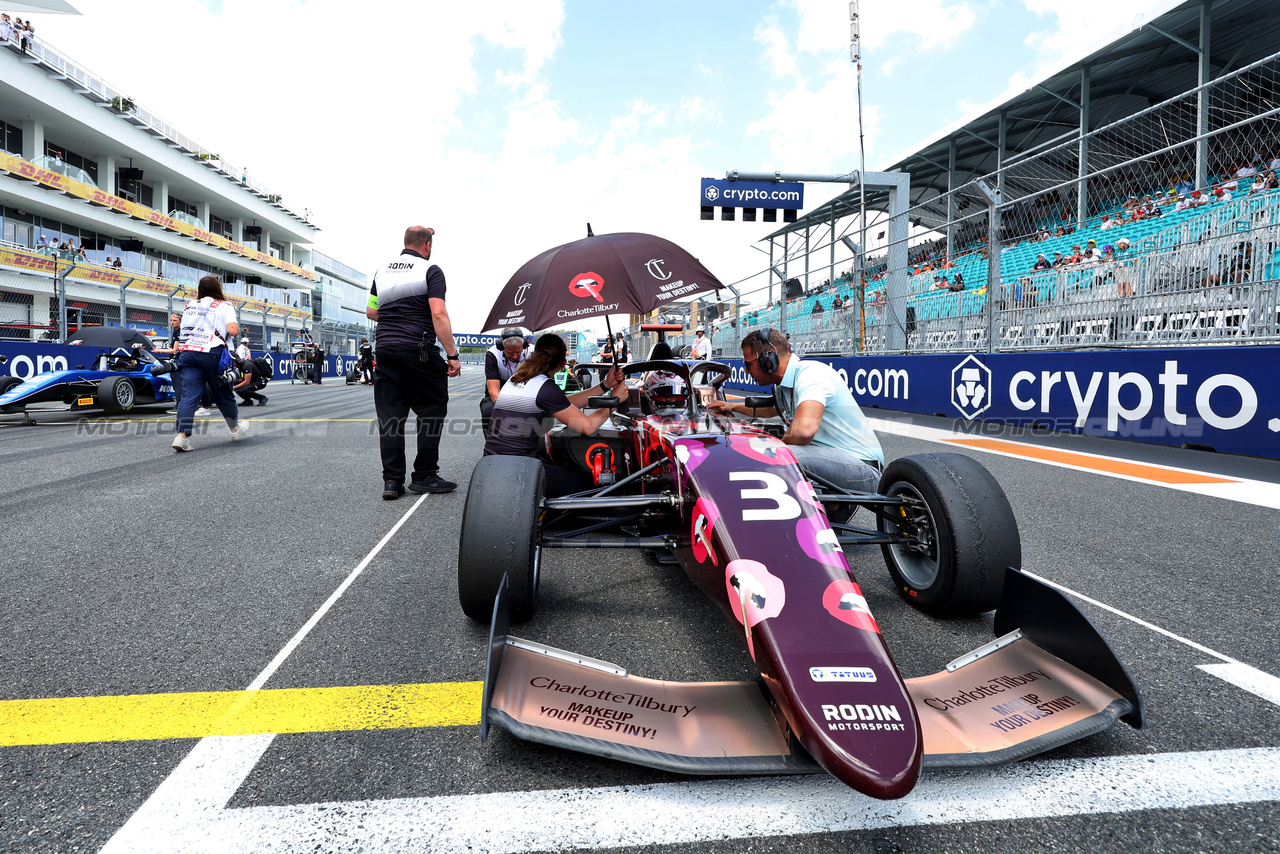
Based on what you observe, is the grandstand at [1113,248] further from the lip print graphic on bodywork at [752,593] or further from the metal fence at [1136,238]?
the lip print graphic on bodywork at [752,593]

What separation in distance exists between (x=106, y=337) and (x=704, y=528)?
13.9m

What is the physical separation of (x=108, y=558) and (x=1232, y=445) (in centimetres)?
777

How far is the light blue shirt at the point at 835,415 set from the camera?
3.07m

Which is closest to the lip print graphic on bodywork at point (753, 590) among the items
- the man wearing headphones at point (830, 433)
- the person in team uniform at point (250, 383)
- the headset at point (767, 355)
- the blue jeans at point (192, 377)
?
the man wearing headphones at point (830, 433)

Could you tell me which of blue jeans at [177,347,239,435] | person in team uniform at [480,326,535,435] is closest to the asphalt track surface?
blue jeans at [177,347,239,435]

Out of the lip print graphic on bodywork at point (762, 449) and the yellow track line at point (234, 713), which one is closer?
the yellow track line at point (234, 713)

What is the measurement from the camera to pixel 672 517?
252cm

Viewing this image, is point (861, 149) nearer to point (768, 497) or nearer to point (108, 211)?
point (768, 497)

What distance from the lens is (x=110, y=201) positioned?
31.2 metres

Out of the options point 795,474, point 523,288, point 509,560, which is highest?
point 523,288

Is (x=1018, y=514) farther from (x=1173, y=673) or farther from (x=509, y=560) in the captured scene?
(x=509, y=560)

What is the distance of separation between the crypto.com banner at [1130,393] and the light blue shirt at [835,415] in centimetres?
431

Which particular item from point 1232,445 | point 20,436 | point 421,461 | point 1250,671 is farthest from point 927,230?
point 20,436

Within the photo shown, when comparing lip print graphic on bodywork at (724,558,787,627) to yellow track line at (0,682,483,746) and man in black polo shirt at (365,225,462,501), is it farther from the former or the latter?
man in black polo shirt at (365,225,462,501)
